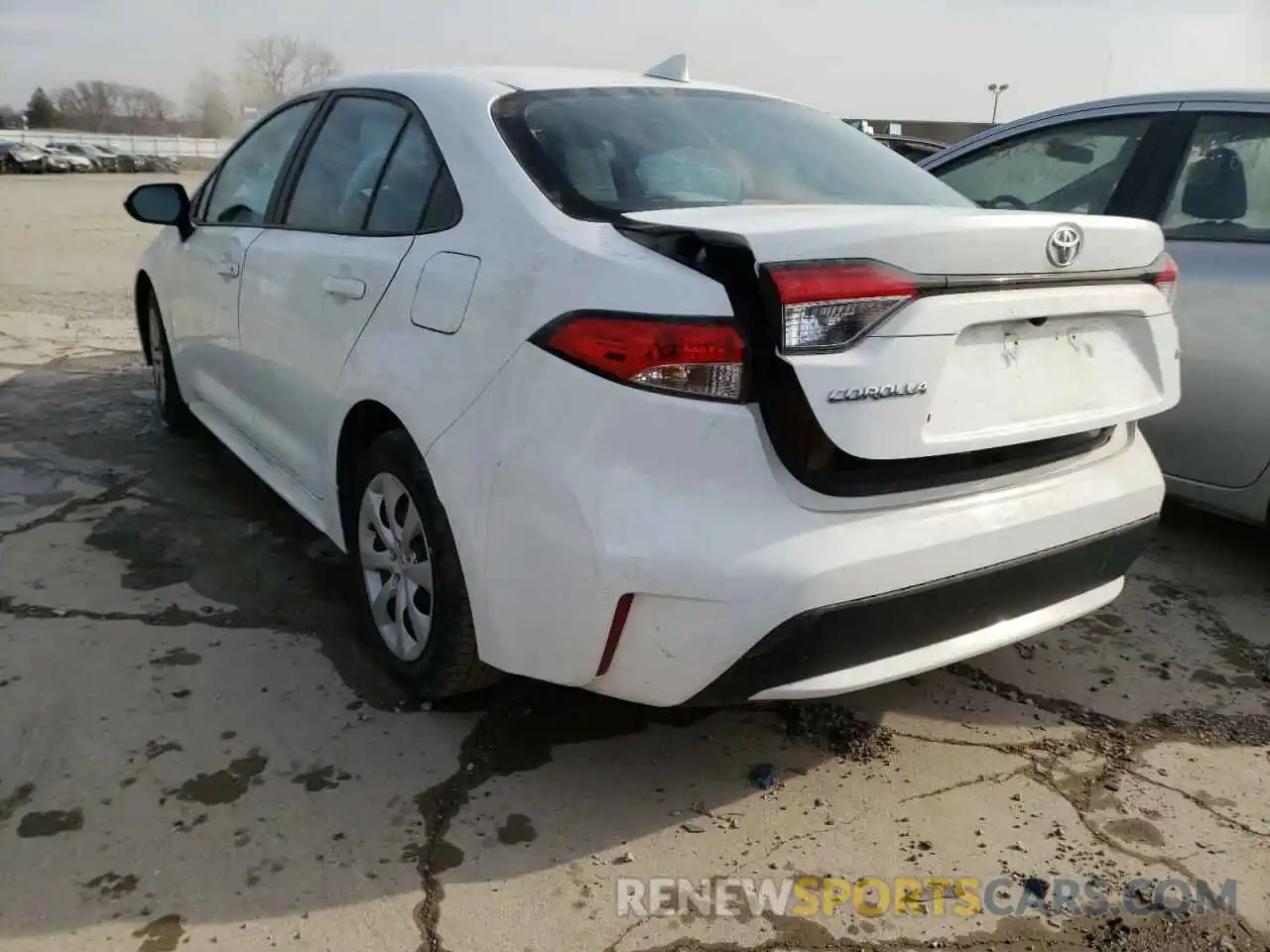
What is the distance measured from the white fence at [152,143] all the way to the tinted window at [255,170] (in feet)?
198

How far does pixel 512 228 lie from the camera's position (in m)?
2.21

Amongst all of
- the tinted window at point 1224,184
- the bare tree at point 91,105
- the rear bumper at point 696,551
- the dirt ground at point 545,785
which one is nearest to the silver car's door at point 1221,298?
the tinted window at point 1224,184

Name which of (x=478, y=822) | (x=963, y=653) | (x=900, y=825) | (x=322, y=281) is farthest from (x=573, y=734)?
(x=322, y=281)

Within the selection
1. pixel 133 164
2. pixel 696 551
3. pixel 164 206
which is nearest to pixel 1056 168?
pixel 696 551

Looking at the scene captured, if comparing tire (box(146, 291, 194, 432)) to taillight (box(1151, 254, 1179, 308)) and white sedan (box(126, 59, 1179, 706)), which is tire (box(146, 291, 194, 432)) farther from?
taillight (box(1151, 254, 1179, 308))

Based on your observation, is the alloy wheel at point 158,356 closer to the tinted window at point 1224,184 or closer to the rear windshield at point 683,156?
the rear windshield at point 683,156

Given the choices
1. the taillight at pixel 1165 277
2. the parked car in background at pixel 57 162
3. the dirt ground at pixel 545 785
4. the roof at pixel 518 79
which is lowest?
the dirt ground at pixel 545 785

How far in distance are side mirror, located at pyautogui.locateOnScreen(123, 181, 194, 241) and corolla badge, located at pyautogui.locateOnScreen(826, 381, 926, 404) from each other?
124 inches

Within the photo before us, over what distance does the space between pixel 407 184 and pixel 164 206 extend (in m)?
1.96

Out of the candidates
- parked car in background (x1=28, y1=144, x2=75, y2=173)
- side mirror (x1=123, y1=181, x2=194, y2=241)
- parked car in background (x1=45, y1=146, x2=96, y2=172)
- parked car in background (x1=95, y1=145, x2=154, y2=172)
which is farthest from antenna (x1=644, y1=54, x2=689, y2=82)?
parked car in background (x1=95, y1=145, x2=154, y2=172)

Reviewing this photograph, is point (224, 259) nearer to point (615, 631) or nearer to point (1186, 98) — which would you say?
point (615, 631)

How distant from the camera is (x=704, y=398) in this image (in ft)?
6.28

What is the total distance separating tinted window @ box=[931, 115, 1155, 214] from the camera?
3.85m

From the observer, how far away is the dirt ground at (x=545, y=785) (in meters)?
1.99
